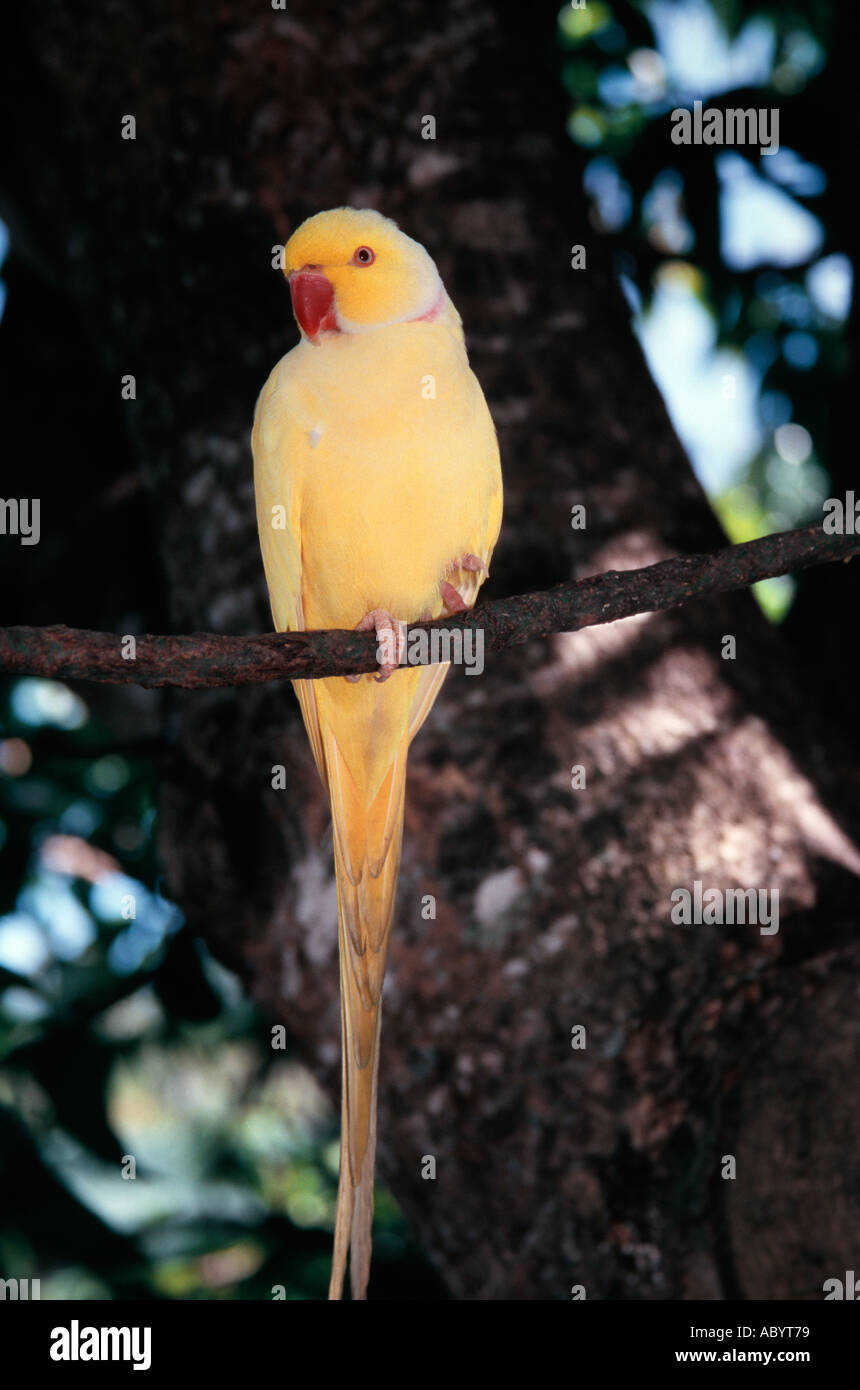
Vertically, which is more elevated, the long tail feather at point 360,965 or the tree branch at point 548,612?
the tree branch at point 548,612

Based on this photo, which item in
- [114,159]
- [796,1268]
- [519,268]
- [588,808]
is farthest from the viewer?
[114,159]

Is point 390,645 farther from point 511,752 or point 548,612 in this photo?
point 511,752

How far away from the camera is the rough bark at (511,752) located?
7.55ft

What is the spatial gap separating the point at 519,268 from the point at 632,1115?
77.9 inches

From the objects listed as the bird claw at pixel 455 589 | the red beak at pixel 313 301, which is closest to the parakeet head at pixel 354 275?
the red beak at pixel 313 301

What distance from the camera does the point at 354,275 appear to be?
178cm

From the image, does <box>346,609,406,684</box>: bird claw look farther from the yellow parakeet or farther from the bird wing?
the bird wing

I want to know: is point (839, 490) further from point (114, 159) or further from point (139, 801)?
point (139, 801)

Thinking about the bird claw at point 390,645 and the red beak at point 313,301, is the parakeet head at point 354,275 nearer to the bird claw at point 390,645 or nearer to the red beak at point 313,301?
the red beak at point 313,301

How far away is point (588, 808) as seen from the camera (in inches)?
Result: 98.0

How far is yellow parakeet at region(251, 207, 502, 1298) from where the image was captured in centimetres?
176

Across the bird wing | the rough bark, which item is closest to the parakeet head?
the bird wing

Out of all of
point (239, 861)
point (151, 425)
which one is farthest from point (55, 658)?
point (151, 425)

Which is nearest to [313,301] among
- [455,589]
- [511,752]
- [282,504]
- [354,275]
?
[354,275]
